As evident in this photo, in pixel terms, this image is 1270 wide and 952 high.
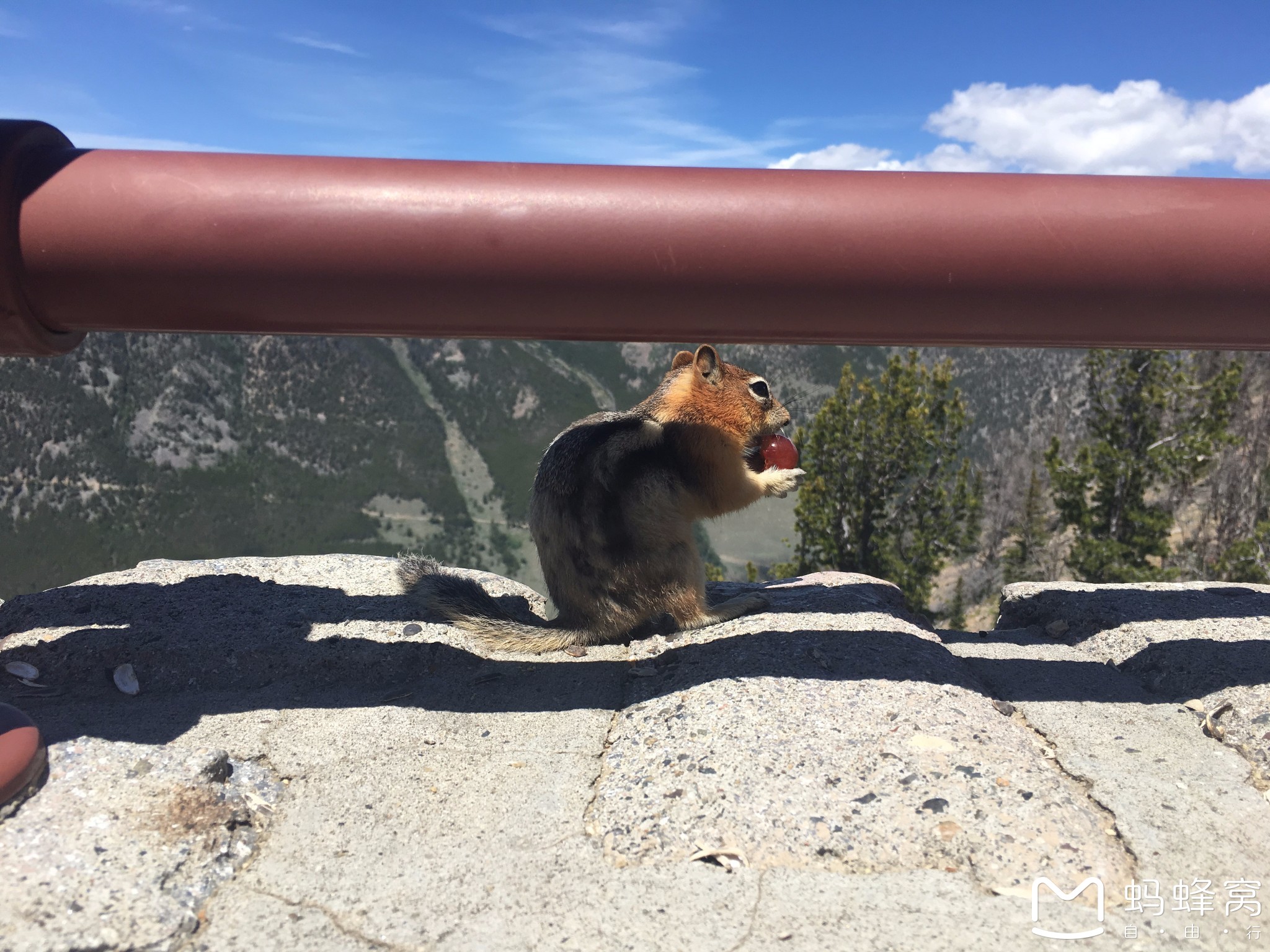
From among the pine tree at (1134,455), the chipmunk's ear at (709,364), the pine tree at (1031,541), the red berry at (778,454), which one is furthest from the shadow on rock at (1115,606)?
the pine tree at (1031,541)

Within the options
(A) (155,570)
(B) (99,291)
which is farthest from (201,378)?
(B) (99,291)

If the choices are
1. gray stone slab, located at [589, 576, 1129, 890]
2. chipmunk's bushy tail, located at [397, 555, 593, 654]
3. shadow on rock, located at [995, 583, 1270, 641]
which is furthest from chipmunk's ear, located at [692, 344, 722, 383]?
shadow on rock, located at [995, 583, 1270, 641]

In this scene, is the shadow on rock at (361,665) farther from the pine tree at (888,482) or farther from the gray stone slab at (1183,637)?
the pine tree at (888,482)

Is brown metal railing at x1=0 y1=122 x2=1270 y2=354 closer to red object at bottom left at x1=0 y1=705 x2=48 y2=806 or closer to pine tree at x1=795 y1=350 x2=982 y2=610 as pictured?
red object at bottom left at x1=0 y1=705 x2=48 y2=806

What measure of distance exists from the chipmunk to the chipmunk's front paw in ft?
1.00

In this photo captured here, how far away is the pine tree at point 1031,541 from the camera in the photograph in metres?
22.0

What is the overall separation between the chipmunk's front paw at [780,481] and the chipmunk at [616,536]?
0.30 metres

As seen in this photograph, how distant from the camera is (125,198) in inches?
126

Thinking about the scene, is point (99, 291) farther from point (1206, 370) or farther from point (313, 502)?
point (1206, 370)

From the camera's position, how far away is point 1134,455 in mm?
18391

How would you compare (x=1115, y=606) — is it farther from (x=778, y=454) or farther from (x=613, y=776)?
(x=613, y=776)

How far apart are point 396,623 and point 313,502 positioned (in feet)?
72.5
